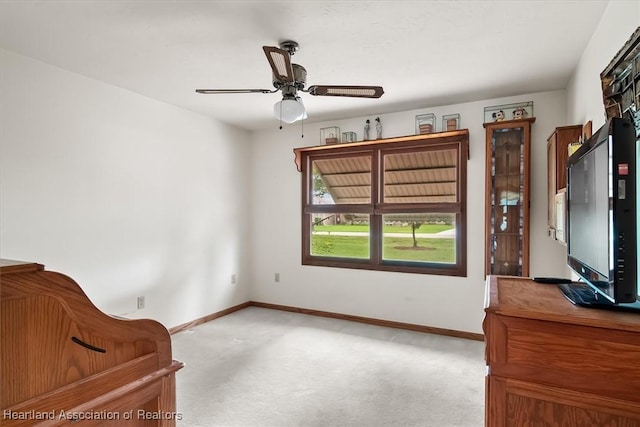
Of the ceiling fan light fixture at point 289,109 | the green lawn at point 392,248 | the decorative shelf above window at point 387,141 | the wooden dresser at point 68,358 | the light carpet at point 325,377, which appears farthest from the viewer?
the green lawn at point 392,248

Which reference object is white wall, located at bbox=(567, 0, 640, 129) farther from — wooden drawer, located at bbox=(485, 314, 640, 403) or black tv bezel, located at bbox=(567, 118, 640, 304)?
wooden drawer, located at bbox=(485, 314, 640, 403)

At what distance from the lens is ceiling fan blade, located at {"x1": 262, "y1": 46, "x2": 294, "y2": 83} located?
6.03 feet

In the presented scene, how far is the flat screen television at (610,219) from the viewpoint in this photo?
0.94 meters

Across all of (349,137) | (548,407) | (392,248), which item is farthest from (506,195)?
(548,407)

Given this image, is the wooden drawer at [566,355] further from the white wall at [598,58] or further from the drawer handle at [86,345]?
the white wall at [598,58]

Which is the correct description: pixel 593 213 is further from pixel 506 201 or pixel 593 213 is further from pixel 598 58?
pixel 506 201

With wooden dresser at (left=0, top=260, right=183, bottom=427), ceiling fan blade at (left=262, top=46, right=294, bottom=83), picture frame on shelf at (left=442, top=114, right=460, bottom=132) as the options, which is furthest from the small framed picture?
wooden dresser at (left=0, top=260, right=183, bottom=427)

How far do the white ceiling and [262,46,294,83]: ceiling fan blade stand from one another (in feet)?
1.04

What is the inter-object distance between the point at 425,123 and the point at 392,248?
59.4 inches

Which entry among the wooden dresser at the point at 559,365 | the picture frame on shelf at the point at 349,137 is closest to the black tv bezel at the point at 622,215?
the wooden dresser at the point at 559,365

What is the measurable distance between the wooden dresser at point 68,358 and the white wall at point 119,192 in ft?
7.84

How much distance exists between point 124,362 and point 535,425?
1.24 metres

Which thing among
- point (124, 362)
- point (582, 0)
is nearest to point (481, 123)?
point (582, 0)

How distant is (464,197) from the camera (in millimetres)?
3744
